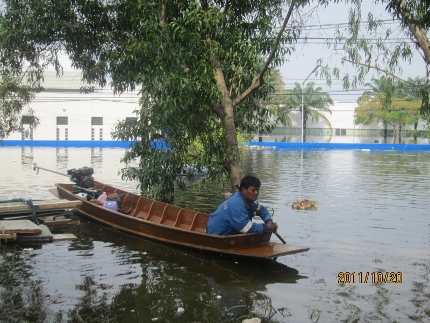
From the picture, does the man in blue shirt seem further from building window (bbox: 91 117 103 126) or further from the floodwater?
building window (bbox: 91 117 103 126)

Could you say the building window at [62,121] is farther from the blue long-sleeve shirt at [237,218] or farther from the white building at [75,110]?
the blue long-sleeve shirt at [237,218]

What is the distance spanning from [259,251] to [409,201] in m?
10.7

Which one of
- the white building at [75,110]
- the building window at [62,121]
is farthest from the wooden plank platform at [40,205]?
the building window at [62,121]

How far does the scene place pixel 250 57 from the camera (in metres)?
10.8

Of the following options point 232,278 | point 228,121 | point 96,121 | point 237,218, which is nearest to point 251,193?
point 237,218

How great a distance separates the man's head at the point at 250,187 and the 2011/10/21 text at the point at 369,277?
1899mm

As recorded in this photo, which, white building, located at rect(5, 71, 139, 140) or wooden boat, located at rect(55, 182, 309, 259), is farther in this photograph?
white building, located at rect(5, 71, 139, 140)

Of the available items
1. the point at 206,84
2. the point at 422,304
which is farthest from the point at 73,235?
the point at 422,304

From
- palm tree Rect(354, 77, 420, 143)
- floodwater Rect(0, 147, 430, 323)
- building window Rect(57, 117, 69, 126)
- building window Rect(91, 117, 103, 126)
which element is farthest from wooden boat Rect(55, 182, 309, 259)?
palm tree Rect(354, 77, 420, 143)

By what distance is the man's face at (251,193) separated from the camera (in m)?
8.39

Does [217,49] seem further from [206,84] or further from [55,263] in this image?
[55,263]

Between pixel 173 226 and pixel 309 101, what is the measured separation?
178ft

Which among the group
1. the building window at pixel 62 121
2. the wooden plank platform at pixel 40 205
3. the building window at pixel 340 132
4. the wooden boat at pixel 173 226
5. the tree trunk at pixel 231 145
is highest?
the building window at pixel 62 121

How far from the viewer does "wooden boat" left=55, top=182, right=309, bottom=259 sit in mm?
8633
